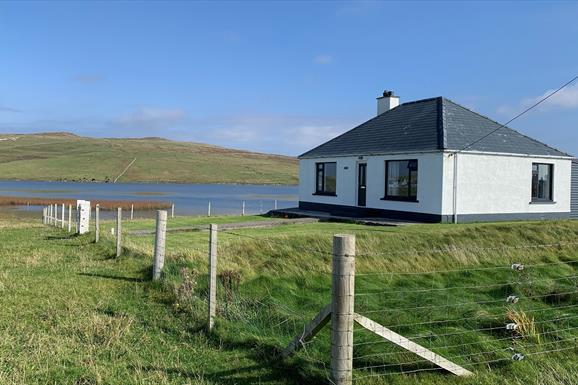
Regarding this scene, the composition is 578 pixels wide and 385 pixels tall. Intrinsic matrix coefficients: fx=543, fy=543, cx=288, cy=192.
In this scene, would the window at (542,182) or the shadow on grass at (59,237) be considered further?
the window at (542,182)

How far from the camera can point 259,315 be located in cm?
771


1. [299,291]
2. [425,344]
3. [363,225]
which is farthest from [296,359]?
[363,225]

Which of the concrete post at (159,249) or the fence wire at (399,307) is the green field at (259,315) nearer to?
the fence wire at (399,307)

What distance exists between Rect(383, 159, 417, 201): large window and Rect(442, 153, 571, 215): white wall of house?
1672 mm

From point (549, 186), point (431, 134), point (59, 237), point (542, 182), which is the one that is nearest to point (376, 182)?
point (431, 134)

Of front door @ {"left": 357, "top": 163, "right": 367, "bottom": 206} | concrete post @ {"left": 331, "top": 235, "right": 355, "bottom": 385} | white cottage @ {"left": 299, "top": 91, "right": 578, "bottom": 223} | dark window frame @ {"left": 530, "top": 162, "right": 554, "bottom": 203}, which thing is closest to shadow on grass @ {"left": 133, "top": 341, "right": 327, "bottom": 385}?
concrete post @ {"left": 331, "top": 235, "right": 355, "bottom": 385}

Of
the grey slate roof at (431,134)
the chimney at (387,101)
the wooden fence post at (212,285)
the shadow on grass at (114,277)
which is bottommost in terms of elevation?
the shadow on grass at (114,277)

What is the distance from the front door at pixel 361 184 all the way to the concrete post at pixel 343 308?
63.8ft

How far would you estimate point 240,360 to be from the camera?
19.4 feet

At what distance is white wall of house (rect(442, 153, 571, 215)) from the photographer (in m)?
21.1

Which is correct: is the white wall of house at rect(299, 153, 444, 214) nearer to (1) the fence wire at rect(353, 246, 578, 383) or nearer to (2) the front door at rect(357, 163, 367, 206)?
(2) the front door at rect(357, 163, 367, 206)

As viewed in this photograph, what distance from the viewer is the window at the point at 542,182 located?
23531mm

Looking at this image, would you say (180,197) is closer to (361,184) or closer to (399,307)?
(361,184)

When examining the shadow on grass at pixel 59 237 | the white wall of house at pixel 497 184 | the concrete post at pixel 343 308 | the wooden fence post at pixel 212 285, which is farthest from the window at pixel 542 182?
the concrete post at pixel 343 308
